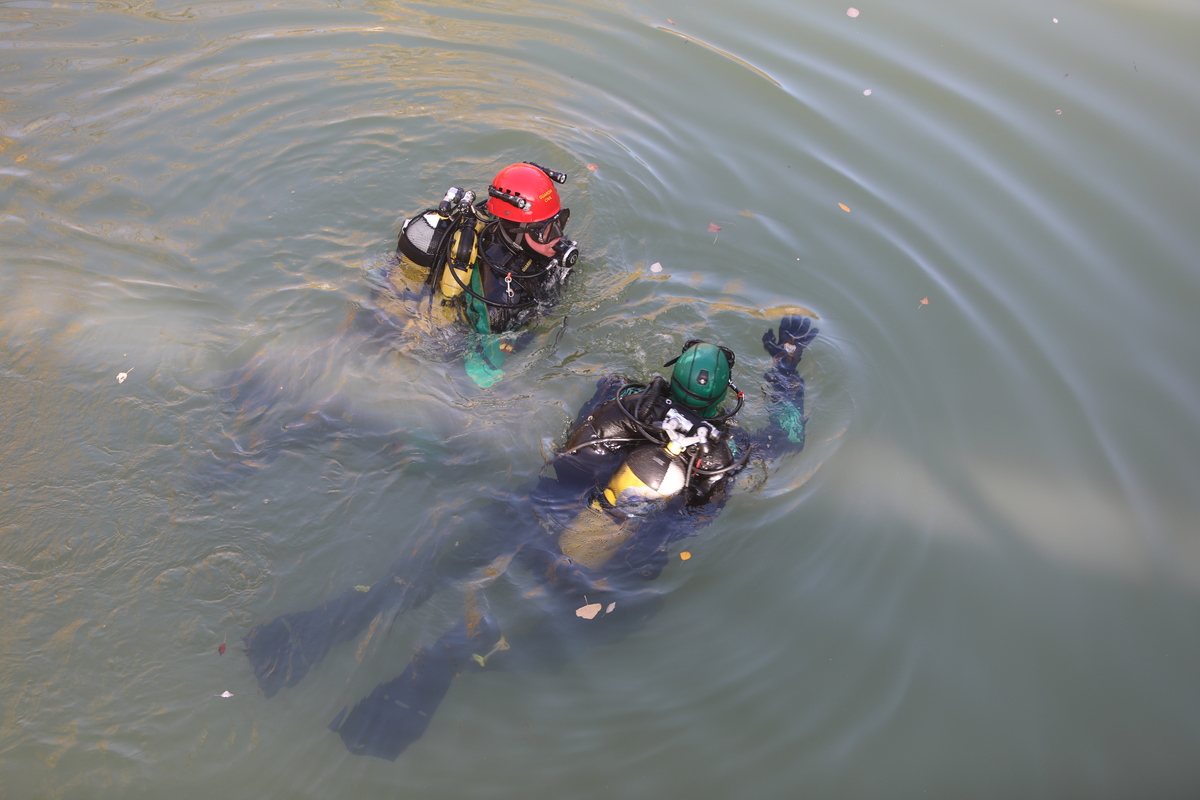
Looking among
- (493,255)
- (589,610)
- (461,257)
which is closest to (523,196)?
(493,255)

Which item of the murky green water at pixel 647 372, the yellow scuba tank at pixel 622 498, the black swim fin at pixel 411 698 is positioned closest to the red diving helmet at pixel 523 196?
the murky green water at pixel 647 372

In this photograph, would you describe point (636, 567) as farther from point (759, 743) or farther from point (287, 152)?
point (287, 152)

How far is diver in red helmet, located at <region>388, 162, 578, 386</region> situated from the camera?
4.51 meters

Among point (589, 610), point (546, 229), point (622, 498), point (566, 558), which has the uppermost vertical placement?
point (546, 229)

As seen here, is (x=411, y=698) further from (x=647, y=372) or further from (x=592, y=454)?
(x=647, y=372)

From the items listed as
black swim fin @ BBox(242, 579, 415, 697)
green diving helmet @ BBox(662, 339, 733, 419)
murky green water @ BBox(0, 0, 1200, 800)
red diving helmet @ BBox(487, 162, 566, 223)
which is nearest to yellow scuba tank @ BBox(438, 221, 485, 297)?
red diving helmet @ BBox(487, 162, 566, 223)

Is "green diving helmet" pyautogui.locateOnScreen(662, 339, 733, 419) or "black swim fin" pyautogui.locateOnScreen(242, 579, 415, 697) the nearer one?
"black swim fin" pyautogui.locateOnScreen(242, 579, 415, 697)

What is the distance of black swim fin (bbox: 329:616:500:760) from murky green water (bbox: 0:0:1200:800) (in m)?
0.08

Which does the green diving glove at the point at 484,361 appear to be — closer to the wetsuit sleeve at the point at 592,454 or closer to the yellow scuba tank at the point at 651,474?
the wetsuit sleeve at the point at 592,454

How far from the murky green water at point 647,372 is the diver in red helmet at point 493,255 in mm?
317

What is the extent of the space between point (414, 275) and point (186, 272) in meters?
1.86

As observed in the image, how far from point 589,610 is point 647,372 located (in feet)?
5.87

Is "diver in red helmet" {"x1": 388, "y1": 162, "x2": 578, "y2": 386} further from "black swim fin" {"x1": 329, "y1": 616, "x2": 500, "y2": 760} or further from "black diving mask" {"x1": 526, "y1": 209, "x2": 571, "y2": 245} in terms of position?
"black swim fin" {"x1": 329, "y1": 616, "x2": 500, "y2": 760}

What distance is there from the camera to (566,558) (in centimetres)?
383
